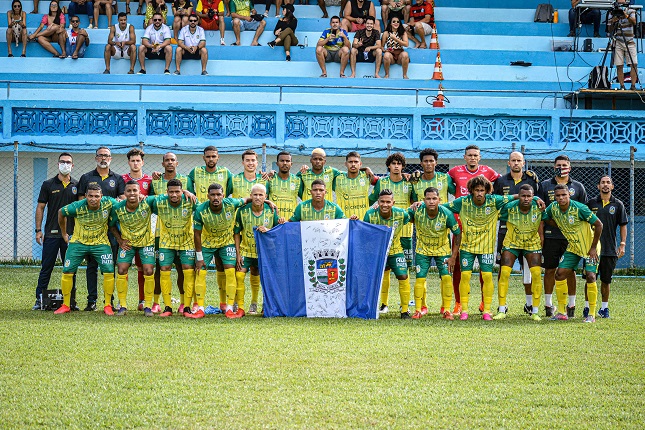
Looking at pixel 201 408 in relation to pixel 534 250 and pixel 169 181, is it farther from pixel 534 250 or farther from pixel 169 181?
pixel 534 250

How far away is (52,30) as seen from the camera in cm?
2352

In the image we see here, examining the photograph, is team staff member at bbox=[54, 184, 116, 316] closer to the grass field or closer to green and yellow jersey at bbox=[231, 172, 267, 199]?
the grass field

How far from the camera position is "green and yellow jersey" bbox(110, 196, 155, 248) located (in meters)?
11.7

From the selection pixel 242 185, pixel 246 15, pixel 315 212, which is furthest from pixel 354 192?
pixel 246 15

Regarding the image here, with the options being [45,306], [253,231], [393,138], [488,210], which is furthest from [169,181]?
[393,138]

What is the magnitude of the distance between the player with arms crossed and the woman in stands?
48.0 ft

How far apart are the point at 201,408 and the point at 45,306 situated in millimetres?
6143

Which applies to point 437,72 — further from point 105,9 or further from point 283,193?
point 283,193

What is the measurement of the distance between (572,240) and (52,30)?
16.3 metres

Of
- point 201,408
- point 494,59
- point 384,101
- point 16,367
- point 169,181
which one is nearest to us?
point 201,408

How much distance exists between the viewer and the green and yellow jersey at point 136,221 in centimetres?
1170

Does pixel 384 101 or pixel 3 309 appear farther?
pixel 384 101

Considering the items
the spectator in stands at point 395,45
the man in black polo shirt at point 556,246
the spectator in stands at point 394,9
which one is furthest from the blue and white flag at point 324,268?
the spectator in stands at point 394,9

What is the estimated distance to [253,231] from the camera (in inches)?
463
